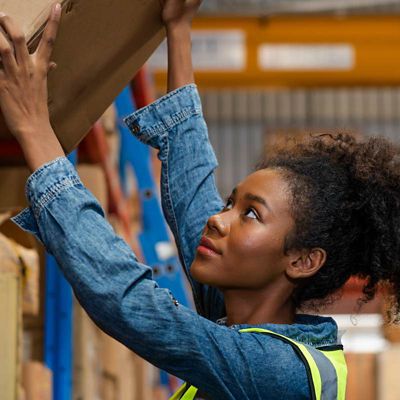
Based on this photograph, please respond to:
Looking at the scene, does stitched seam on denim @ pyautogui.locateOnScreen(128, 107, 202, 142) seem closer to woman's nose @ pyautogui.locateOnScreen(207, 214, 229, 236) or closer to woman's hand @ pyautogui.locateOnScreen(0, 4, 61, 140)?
woman's nose @ pyautogui.locateOnScreen(207, 214, 229, 236)

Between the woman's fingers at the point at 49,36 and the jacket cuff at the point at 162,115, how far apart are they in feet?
1.05

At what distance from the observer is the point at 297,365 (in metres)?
1.74

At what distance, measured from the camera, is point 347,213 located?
76.6 inches

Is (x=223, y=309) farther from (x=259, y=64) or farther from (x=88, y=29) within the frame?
(x=259, y=64)

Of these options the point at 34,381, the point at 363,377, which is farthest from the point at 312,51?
the point at 34,381

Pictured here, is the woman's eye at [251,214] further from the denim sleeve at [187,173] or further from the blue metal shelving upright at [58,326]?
the blue metal shelving upright at [58,326]

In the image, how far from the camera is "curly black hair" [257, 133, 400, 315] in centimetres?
192

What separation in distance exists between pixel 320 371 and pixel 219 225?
0.31 metres

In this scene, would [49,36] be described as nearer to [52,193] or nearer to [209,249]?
[52,193]

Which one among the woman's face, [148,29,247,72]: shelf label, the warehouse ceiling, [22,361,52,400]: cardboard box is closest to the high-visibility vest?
the woman's face

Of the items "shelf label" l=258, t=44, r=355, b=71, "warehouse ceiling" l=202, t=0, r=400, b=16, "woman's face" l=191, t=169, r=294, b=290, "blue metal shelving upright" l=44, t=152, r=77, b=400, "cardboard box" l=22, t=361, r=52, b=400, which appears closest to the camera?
"woman's face" l=191, t=169, r=294, b=290

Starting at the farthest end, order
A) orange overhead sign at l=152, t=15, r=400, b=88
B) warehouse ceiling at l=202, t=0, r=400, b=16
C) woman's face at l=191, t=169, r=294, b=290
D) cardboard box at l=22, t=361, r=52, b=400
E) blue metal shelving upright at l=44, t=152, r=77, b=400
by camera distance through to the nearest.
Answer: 1. orange overhead sign at l=152, t=15, r=400, b=88
2. warehouse ceiling at l=202, t=0, r=400, b=16
3. blue metal shelving upright at l=44, t=152, r=77, b=400
4. cardboard box at l=22, t=361, r=52, b=400
5. woman's face at l=191, t=169, r=294, b=290

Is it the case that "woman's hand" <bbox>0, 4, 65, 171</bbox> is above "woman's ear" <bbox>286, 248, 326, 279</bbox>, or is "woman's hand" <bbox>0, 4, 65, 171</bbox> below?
above

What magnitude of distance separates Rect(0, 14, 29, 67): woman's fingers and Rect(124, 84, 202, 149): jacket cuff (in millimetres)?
368
